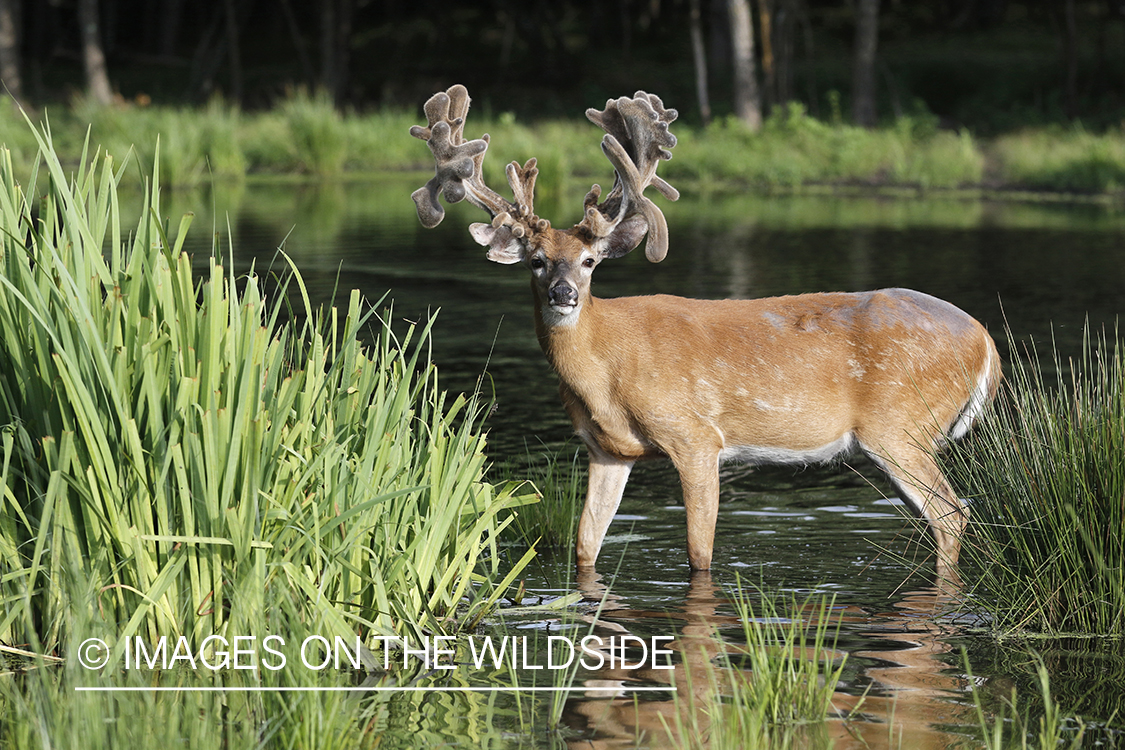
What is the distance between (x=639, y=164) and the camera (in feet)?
22.1

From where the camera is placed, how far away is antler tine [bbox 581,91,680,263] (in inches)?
255

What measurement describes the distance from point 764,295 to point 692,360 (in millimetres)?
8767

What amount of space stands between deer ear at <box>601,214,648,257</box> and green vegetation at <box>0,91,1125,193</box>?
1999 cm

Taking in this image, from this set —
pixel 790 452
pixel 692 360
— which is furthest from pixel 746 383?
pixel 790 452

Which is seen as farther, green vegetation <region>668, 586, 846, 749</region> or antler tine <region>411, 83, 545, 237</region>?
antler tine <region>411, 83, 545, 237</region>

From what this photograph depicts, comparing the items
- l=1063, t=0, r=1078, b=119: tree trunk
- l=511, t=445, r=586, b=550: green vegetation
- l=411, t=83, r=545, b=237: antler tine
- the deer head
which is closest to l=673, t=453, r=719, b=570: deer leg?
l=511, t=445, r=586, b=550: green vegetation

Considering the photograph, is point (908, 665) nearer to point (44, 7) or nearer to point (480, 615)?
point (480, 615)

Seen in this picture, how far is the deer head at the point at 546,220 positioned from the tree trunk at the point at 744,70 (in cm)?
2514

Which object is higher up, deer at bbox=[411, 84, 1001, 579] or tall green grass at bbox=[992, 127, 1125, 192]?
deer at bbox=[411, 84, 1001, 579]

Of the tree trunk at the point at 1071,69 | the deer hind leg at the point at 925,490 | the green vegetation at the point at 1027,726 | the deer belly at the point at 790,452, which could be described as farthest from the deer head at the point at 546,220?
the tree trunk at the point at 1071,69

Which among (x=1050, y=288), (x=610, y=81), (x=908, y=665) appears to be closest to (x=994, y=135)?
(x=610, y=81)

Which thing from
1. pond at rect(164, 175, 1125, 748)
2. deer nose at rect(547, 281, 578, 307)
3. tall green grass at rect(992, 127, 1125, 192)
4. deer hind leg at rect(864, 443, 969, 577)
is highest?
deer nose at rect(547, 281, 578, 307)

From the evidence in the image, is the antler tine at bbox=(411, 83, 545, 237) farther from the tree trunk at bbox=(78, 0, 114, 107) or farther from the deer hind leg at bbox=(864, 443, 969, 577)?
the tree trunk at bbox=(78, 0, 114, 107)

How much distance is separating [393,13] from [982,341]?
44.2 m
